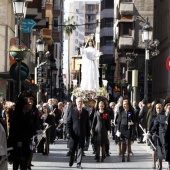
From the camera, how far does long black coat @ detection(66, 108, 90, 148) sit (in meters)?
21.3

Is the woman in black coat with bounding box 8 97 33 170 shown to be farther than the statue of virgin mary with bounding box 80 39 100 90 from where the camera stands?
No

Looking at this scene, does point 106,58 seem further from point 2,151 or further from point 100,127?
point 2,151

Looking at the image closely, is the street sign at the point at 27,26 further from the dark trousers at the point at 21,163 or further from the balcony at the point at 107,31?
the balcony at the point at 107,31

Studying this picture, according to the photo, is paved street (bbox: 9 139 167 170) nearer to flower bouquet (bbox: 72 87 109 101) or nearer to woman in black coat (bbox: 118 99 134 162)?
woman in black coat (bbox: 118 99 134 162)

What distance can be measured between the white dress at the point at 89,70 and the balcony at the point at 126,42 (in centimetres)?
3025

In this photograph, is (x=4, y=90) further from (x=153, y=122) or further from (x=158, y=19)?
(x=158, y=19)

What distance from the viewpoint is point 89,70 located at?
41.6 meters

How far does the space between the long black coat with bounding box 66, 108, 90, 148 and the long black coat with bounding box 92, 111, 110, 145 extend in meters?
2.11

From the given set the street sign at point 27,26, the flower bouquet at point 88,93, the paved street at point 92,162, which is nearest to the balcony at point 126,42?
the flower bouquet at point 88,93

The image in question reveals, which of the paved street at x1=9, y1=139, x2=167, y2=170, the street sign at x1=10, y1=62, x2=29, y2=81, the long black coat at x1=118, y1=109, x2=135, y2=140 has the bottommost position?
the paved street at x1=9, y1=139, x2=167, y2=170

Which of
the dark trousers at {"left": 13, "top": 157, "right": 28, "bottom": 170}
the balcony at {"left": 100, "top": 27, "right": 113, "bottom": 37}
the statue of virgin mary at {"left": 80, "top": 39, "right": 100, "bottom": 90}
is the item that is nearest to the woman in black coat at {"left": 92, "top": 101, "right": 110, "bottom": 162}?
the dark trousers at {"left": 13, "top": 157, "right": 28, "bottom": 170}

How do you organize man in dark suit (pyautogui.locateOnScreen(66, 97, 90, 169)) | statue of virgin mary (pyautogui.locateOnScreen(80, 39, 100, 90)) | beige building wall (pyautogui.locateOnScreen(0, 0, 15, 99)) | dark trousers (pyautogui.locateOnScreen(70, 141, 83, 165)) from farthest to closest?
beige building wall (pyautogui.locateOnScreen(0, 0, 15, 99)) < statue of virgin mary (pyautogui.locateOnScreen(80, 39, 100, 90)) < man in dark suit (pyautogui.locateOnScreen(66, 97, 90, 169)) < dark trousers (pyautogui.locateOnScreen(70, 141, 83, 165))

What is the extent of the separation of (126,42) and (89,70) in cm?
3115

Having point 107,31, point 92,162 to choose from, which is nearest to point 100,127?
point 92,162
